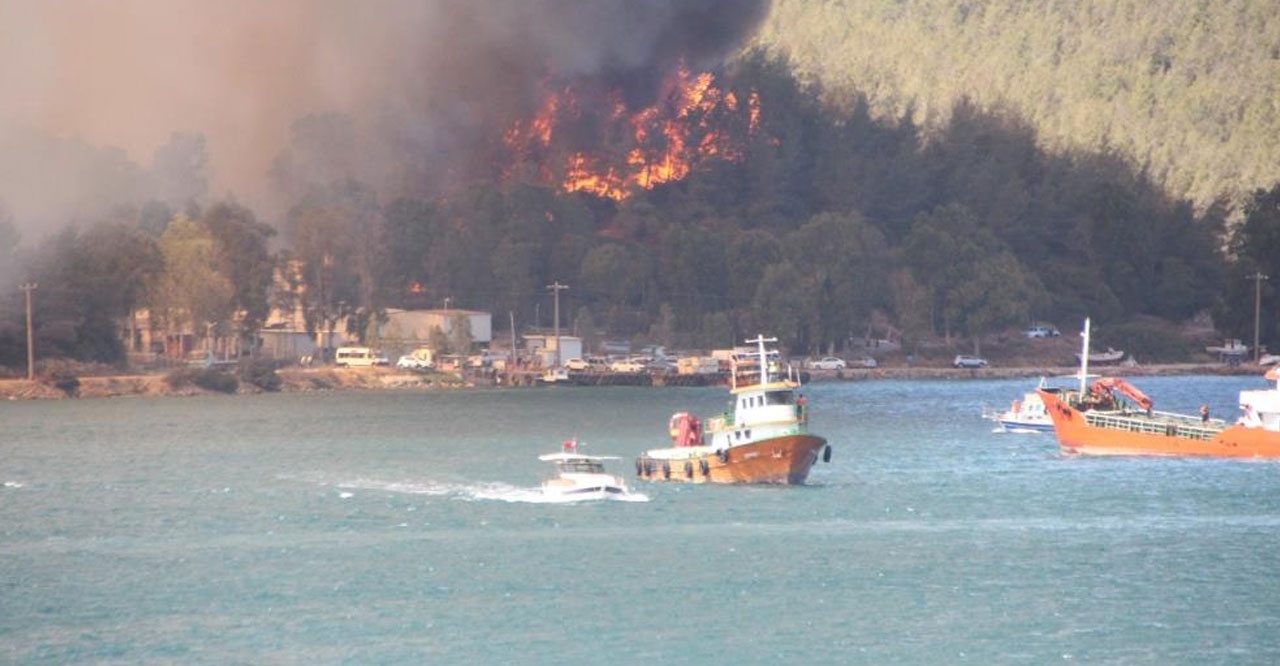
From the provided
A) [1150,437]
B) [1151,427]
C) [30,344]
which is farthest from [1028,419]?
[30,344]

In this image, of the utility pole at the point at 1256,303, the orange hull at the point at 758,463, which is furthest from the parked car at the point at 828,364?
the orange hull at the point at 758,463

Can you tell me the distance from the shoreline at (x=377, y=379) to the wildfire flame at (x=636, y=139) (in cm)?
2768

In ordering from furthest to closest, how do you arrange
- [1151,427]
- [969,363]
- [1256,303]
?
[969,363] → [1256,303] → [1151,427]

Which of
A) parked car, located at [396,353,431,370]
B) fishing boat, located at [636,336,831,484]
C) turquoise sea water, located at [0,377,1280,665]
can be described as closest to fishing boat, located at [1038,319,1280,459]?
turquoise sea water, located at [0,377,1280,665]

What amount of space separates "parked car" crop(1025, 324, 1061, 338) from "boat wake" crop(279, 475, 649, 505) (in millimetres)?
92898

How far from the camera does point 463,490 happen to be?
7125 cm

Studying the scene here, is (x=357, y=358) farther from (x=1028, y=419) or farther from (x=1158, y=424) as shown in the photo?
(x=1158, y=424)

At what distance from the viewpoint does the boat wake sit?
67375 millimetres

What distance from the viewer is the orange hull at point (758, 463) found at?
6969cm

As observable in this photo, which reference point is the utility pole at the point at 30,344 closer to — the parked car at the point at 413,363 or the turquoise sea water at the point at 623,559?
the parked car at the point at 413,363

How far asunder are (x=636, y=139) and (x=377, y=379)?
38442mm

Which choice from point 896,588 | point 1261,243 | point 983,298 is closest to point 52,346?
point 983,298

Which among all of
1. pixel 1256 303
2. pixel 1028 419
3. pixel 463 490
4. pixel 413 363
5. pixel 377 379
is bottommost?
pixel 463 490

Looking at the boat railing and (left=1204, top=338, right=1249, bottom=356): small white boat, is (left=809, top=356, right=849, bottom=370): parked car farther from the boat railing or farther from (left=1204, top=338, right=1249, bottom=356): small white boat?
the boat railing
